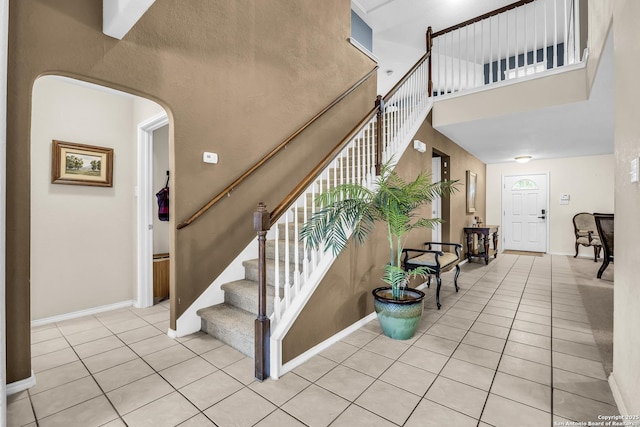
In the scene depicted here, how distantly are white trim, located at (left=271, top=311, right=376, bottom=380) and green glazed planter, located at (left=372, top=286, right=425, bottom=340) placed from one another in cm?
29

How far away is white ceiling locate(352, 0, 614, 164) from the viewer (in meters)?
3.99

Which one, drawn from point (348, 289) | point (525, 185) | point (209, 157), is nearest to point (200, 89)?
point (209, 157)

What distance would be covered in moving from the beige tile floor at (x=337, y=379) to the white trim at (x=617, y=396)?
33 millimetres

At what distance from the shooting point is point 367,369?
2088 millimetres

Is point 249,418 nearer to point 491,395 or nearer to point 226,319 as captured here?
point 226,319

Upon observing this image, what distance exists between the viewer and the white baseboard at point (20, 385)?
5.82 feet

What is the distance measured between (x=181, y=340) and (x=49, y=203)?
75.5 inches

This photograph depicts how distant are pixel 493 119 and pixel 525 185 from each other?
4.48 meters

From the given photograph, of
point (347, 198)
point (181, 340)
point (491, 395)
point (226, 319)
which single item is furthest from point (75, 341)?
point (491, 395)

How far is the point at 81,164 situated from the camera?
3.10m

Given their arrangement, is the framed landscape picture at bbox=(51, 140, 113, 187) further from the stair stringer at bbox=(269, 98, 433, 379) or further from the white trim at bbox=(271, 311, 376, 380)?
the white trim at bbox=(271, 311, 376, 380)

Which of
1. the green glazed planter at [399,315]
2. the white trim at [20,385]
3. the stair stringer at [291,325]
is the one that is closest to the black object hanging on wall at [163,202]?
the white trim at [20,385]

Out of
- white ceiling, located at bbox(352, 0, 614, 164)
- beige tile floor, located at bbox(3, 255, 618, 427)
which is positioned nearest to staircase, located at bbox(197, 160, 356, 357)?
beige tile floor, located at bbox(3, 255, 618, 427)

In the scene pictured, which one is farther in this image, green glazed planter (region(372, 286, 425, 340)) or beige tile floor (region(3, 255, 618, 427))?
green glazed planter (region(372, 286, 425, 340))
